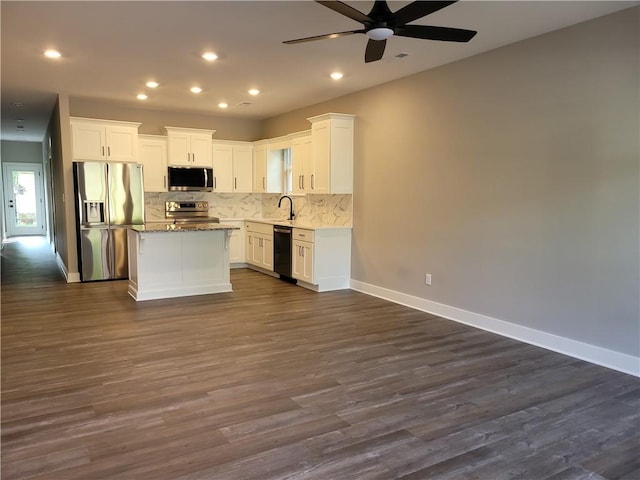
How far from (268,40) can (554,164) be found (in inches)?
110

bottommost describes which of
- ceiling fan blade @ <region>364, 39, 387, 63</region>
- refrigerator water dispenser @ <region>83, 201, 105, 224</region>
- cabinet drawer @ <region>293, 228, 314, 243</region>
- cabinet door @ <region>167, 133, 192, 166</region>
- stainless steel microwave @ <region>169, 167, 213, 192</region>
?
cabinet drawer @ <region>293, 228, 314, 243</region>

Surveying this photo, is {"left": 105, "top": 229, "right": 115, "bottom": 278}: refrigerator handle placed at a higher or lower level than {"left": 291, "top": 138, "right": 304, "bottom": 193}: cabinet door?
lower

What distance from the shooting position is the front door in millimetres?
12945

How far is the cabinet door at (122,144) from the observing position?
23.1ft

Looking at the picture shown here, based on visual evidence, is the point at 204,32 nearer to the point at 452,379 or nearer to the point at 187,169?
the point at 452,379

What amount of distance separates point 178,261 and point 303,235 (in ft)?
5.81

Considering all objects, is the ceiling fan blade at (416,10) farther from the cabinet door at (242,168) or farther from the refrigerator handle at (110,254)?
the cabinet door at (242,168)

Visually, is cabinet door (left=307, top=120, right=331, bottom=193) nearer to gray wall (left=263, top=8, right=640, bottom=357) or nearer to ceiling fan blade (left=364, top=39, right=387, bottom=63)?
gray wall (left=263, top=8, right=640, bottom=357)

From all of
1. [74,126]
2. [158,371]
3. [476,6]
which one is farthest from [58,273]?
[476,6]

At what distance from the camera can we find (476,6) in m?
3.34

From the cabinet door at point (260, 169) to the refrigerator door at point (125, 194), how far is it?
215cm

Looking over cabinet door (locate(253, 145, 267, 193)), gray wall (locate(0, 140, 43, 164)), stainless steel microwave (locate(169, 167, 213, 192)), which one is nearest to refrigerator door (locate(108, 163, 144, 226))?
stainless steel microwave (locate(169, 167, 213, 192))

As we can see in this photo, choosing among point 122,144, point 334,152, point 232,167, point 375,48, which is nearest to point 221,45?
point 375,48

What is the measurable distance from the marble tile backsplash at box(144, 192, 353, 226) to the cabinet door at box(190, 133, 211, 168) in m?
0.74
